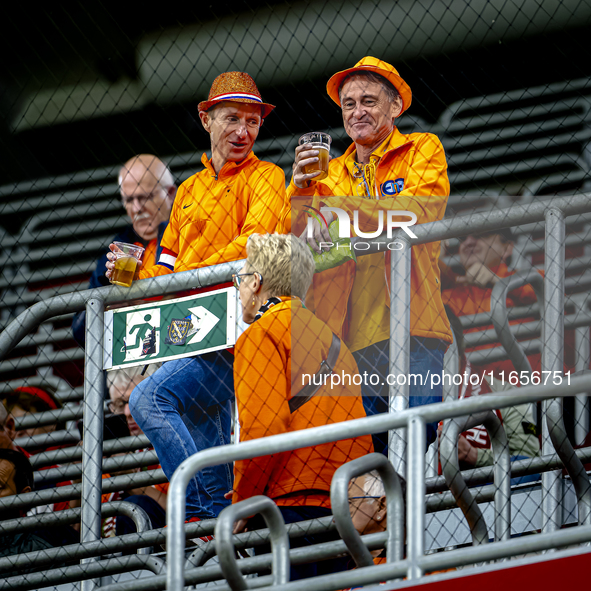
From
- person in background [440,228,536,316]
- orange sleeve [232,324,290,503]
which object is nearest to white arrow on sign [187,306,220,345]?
orange sleeve [232,324,290,503]

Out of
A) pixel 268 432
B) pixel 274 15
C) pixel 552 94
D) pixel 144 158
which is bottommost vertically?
pixel 268 432

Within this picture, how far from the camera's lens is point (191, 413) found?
309 cm

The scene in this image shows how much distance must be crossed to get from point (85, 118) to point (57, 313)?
345cm

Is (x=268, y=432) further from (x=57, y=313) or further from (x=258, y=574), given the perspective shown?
(x=57, y=313)

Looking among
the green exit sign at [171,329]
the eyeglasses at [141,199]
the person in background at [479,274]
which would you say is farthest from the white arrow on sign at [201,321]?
the eyeglasses at [141,199]

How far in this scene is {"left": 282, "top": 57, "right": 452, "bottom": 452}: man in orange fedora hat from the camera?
9.52 feet

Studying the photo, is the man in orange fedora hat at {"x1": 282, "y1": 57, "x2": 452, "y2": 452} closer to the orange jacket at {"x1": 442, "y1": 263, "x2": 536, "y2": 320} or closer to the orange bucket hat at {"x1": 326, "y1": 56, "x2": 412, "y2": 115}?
the orange bucket hat at {"x1": 326, "y1": 56, "x2": 412, "y2": 115}

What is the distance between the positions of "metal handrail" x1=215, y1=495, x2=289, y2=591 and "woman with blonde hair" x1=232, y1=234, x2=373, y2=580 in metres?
0.30

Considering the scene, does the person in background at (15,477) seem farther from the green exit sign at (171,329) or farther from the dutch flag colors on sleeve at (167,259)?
the dutch flag colors on sleeve at (167,259)

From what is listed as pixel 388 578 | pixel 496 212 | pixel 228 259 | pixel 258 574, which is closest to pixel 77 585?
pixel 258 574

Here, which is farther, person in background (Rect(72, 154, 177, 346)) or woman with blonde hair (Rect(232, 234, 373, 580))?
person in background (Rect(72, 154, 177, 346))

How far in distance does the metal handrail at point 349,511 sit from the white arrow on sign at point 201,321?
1061 mm

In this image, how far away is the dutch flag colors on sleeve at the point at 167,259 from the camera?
3457 mm

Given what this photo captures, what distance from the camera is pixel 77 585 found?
10.4ft
